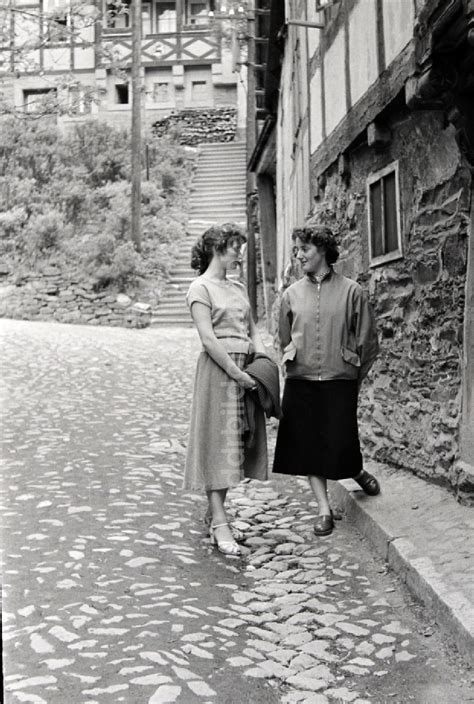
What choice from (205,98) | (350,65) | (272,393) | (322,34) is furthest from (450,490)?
(205,98)

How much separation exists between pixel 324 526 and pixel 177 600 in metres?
1.26

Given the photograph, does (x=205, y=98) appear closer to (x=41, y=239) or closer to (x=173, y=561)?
(x=41, y=239)

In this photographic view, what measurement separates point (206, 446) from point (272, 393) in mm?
470

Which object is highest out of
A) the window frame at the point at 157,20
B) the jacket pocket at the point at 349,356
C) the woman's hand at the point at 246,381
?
the window frame at the point at 157,20

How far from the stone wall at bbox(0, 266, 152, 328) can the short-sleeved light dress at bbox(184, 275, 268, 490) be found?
13.8m

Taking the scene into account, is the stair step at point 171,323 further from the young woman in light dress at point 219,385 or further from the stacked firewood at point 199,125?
the stacked firewood at point 199,125

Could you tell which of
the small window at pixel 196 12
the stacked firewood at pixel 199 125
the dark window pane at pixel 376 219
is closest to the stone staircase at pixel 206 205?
the stacked firewood at pixel 199 125

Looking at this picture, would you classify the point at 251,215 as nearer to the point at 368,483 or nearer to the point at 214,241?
the point at 368,483

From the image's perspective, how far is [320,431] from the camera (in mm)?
4715

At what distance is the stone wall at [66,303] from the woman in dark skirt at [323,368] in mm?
13673

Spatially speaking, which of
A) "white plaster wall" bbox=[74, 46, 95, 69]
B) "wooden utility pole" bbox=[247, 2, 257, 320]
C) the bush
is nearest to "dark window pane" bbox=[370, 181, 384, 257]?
"wooden utility pole" bbox=[247, 2, 257, 320]

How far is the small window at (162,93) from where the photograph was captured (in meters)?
33.8

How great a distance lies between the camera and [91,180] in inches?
973

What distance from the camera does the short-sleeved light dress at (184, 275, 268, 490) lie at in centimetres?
446
